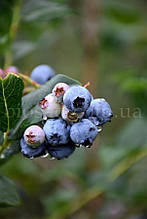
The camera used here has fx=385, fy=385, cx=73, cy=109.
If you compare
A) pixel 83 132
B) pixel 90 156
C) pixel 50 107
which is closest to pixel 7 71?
pixel 50 107

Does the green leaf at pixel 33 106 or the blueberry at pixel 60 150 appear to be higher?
the green leaf at pixel 33 106

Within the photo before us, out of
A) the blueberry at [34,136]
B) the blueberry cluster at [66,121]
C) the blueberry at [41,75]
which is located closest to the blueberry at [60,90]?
the blueberry cluster at [66,121]

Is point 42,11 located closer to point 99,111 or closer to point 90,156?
point 99,111

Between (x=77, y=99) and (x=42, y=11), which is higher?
(x=42, y=11)

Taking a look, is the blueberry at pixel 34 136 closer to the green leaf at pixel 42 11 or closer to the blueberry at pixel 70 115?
the blueberry at pixel 70 115

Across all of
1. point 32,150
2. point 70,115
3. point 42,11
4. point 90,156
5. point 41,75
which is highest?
point 42,11

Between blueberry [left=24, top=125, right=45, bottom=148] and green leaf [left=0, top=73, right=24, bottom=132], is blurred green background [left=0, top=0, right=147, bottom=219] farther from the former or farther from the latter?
blueberry [left=24, top=125, right=45, bottom=148]
